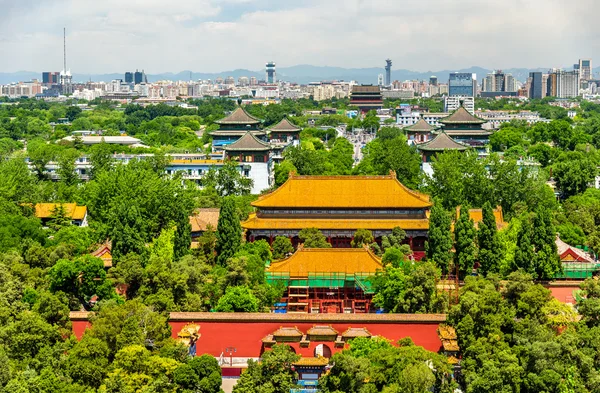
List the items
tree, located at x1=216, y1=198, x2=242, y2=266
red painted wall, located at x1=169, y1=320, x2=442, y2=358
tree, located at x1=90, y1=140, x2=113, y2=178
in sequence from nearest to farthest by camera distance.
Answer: red painted wall, located at x1=169, y1=320, x2=442, y2=358, tree, located at x1=216, y1=198, x2=242, y2=266, tree, located at x1=90, y1=140, x2=113, y2=178

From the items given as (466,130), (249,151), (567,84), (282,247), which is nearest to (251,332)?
(282,247)

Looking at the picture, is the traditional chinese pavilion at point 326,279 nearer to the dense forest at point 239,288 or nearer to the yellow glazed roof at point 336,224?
the dense forest at point 239,288

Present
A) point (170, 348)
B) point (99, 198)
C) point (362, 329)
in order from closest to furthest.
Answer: point (170, 348), point (362, 329), point (99, 198)

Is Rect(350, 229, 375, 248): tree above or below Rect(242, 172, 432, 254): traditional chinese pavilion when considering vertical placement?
below

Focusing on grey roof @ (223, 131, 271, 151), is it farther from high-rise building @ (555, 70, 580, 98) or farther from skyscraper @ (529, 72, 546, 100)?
skyscraper @ (529, 72, 546, 100)

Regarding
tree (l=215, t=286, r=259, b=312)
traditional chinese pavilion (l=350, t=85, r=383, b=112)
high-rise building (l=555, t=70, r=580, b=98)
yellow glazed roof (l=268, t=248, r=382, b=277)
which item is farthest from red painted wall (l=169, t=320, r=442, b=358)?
high-rise building (l=555, t=70, r=580, b=98)

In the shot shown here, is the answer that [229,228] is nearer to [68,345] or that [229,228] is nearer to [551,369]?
[68,345]

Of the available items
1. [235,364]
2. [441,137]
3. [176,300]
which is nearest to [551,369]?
[235,364]
